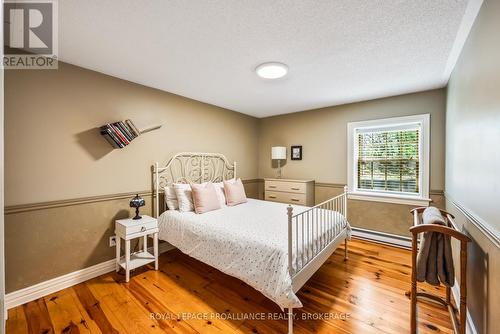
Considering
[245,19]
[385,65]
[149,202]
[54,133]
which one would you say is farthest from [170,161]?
[385,65]

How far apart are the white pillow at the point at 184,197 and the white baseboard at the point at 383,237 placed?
8.92ft

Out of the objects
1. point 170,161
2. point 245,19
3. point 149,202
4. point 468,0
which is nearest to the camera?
point 468,0

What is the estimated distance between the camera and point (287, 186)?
3998mm

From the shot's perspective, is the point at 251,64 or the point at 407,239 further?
the point at 407,239

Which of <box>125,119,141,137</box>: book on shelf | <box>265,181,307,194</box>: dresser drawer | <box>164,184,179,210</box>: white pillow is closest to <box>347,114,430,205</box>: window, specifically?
<box>265,181,307,194</box>: dresser drawer

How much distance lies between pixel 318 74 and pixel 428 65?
3.65 ft

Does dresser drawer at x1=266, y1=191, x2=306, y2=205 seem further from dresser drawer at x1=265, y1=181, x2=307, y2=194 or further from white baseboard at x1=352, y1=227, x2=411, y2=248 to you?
white baseboard at x1=352, y1=227, x2=411, y2=248

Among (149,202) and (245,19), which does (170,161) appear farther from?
(245,19)

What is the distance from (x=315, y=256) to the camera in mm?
1978

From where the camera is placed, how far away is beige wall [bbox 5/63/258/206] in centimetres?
197

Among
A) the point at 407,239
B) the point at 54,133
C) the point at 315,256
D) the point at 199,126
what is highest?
the point at 199,126

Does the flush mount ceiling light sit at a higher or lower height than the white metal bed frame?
higher

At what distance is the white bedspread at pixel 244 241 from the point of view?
1.64 meters

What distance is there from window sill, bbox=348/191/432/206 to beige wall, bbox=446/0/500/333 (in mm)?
1261
